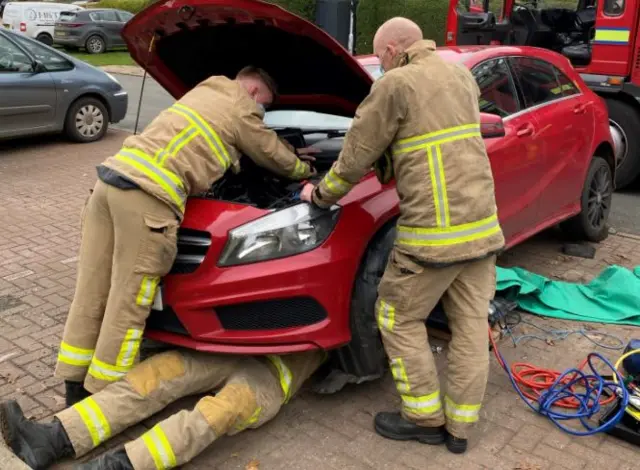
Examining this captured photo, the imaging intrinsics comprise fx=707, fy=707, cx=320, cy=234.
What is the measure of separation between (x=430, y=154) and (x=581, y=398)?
1.51 metres

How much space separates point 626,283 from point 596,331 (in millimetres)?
498

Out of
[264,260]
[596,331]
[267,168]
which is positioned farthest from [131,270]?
[596,331]

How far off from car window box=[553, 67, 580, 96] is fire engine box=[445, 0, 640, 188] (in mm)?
1490

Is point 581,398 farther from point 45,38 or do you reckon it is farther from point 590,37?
point 45,38

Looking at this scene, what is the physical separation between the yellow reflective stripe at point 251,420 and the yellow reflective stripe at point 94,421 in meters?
0.57

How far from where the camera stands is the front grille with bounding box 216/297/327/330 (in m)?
3.18

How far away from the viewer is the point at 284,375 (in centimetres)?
341

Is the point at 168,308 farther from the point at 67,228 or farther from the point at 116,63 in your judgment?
the point at 116,63

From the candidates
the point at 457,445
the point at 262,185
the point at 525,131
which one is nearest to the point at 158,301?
the point at 262,185

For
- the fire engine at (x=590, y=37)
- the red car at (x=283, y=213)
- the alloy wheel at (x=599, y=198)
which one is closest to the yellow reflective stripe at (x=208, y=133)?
the red car at (x=283, y=213)

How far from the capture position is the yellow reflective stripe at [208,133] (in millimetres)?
3303

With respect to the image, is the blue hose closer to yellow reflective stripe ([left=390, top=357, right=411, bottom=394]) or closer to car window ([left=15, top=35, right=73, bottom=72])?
yellow reflective stripe ([left=390, top=357, right=411, bottom=394])

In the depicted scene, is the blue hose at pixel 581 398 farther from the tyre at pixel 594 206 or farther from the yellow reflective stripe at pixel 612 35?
the yellow reflective stripe at pixel 612 35

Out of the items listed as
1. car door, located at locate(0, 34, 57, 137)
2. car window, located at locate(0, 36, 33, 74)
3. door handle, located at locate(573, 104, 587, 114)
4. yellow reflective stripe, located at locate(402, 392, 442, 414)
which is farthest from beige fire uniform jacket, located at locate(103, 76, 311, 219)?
car window, located at locate(0, 36, 33, 74)
